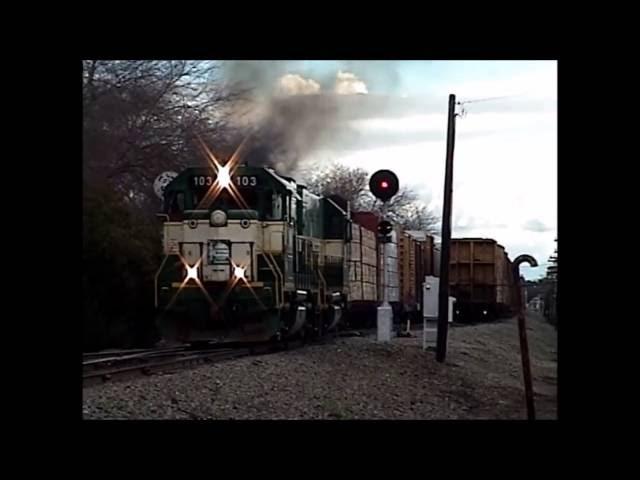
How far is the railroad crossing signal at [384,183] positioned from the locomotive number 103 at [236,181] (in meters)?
2.70

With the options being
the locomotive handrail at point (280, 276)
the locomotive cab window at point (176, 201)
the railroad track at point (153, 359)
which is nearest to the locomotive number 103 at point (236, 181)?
the locomotive cab window at point (176, 201)

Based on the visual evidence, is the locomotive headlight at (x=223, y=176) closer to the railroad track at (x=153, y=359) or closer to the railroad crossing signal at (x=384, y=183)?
the railroad track at (x=153, y=359)

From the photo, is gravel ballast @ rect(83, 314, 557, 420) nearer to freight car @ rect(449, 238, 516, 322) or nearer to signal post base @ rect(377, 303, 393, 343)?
signal post base @ rect(377, 303, 393, 343)

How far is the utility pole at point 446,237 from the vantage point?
10.6 m

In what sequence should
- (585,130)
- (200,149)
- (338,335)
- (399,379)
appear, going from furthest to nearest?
(338,335) → (200,149) → (399,379) → (585,130)

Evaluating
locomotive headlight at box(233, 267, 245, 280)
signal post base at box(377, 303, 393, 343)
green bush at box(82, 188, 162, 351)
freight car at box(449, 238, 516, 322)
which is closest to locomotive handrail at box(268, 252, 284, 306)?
locomotive headlight at box(233, 267, 245, 280)

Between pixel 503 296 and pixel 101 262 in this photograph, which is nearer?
pixel 101 262

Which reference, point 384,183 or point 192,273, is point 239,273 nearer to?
point 192,273

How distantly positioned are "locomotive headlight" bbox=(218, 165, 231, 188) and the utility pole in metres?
2.69
